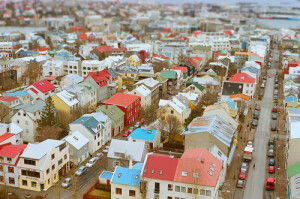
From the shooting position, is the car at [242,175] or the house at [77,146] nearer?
the car at [242,175]

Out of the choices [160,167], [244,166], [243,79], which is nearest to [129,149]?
[160,167]

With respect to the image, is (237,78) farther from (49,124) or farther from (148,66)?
(49,124)

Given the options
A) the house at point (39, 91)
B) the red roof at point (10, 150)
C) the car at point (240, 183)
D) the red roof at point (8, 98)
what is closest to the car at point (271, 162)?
the car at point (240, 183)

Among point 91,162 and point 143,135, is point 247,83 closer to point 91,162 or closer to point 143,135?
point 143,135

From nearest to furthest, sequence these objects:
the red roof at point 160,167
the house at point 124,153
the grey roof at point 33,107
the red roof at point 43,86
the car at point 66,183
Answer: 1. the red roof at point 160,167
2. the car at point 66,183
3. the house at point 124,153
4. the grey roof at point 33,107
5. the red roof at point 43,86

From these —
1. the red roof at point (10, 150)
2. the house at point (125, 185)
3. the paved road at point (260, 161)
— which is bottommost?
the paved road at point (260, 161)

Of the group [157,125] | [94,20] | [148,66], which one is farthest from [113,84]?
[94,20]

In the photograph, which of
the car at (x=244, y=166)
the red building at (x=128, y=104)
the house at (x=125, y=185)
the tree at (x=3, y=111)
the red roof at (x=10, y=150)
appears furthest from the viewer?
the red building at (x=128, y=104)

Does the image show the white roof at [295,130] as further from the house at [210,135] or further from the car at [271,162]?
the house at [210,135]
